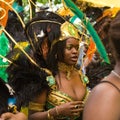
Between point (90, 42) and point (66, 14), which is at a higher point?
point (66, 14)

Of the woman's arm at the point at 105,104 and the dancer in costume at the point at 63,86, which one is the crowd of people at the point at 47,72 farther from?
the woman's arm at the point at 105,104

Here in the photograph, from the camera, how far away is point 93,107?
171 cm

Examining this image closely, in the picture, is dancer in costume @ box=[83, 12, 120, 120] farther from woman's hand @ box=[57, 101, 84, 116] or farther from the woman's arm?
woman's hand @ box=[57, 101, 84, 116]

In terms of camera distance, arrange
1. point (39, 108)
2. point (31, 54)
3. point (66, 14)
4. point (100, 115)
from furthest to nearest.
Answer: point (66, 14), point (31, 54), point (39, 108), point (100, 115)

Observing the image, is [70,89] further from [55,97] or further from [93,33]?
[93,33]

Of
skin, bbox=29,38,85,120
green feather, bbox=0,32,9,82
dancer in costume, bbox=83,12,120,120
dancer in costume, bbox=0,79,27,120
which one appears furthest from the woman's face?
dancer in costume, bbox=83,12,120,120

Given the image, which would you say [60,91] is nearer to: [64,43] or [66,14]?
[64,43]

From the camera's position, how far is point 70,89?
126 inches

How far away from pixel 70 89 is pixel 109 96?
60.3 inches

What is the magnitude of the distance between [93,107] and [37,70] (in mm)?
1538

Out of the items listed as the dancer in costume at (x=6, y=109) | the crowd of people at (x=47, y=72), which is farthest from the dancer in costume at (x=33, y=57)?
the dancer in costume at (x=6, y=109)

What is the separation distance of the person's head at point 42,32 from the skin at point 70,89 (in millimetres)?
152

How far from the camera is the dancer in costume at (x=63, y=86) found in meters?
3.08

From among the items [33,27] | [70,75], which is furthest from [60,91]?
[33,27]
